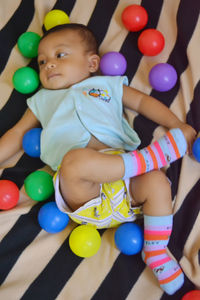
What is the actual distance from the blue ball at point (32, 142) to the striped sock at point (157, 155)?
0.39m

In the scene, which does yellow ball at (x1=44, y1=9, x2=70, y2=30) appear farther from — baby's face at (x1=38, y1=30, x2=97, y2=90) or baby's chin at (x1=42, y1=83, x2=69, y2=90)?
baby's chin at (x1=42, y1=83, x2=69, y2=90)

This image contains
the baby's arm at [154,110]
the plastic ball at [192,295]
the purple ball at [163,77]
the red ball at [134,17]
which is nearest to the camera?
the plastic ball at [192,295]

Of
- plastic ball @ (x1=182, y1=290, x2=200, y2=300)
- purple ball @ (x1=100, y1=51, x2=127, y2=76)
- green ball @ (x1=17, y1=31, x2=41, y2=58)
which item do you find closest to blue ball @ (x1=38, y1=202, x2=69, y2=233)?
plastic ball @ (x1=182, y1=290, x2=200, y2=300)

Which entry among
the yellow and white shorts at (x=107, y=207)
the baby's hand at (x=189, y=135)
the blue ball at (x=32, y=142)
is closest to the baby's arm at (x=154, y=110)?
the baby's hand at (x=189, y=135)

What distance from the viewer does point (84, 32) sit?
1368 mm

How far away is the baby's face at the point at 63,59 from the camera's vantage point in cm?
129

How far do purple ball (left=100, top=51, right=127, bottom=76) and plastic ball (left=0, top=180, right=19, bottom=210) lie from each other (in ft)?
1.96

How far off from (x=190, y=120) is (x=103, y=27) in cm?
61

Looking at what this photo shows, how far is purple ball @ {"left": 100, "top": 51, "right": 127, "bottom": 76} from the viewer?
4.34ft

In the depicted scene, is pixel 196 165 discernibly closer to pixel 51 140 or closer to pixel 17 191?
pixel 51 140

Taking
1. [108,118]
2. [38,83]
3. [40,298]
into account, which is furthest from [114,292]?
[38,83]

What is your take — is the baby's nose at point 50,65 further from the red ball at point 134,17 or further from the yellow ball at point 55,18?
the red ball at point 134,17

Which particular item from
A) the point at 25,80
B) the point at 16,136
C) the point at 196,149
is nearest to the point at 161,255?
the point at 196,149

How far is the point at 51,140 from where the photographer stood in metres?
1.23
